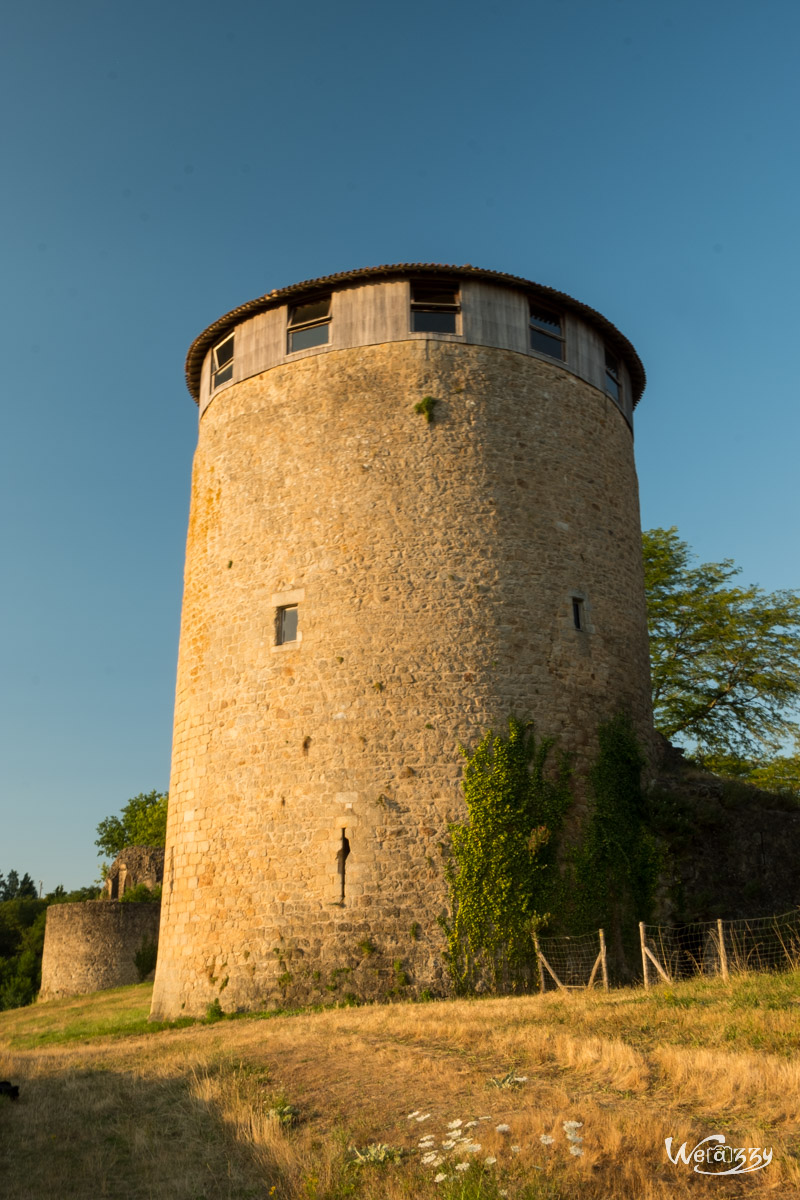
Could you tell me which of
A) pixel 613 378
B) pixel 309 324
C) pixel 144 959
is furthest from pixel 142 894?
pixel 613 378

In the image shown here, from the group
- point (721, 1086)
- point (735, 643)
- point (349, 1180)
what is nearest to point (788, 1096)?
point (721, 1086)

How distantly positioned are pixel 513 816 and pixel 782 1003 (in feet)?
16.3

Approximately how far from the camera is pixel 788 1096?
5941 mm

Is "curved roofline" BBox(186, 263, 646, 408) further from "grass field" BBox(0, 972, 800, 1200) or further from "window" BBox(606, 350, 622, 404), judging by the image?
"grass field" BBox(0, 972, 800, 1200)

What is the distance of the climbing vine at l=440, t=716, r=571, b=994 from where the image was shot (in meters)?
12.5

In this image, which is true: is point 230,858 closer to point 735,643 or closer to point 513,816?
point 513,816

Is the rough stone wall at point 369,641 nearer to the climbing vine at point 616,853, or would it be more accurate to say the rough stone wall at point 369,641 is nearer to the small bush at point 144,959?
the climbing vine at point 616,853

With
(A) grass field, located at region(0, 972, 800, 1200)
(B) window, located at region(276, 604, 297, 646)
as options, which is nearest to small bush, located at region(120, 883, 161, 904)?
(B) window, located at region(276, 604, 297, 646)

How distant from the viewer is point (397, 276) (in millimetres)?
15742

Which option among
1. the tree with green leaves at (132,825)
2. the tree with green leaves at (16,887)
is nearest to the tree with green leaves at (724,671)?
the tree with green leaves at (132,825)

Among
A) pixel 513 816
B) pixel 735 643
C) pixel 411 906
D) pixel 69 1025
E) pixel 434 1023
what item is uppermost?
pixel 735 643

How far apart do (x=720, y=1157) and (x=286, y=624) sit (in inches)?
408

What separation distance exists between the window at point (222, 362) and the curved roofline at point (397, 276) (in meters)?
0.19

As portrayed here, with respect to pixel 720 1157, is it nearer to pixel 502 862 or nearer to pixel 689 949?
pixel 502 862
